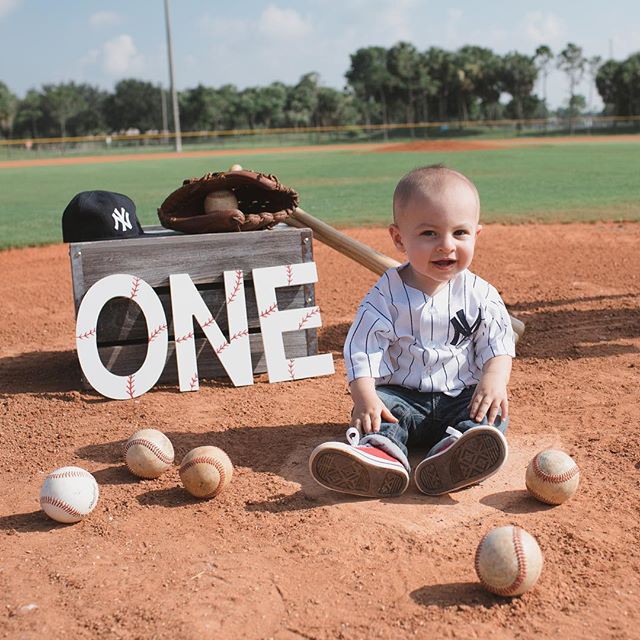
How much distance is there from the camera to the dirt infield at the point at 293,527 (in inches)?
87.9

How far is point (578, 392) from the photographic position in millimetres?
4215

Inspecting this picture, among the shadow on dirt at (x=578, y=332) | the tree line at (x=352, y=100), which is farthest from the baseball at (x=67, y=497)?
the tree line at (x=352, y=100)

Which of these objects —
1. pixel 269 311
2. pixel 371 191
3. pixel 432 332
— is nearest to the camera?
pixel 432 332

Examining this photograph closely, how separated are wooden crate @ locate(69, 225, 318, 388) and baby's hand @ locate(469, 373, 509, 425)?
169 cm

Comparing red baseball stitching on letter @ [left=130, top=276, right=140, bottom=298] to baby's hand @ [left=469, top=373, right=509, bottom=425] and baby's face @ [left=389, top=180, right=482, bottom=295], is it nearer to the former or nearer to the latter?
baby's face @ [left=389, top=180, right=482, bottom=295]

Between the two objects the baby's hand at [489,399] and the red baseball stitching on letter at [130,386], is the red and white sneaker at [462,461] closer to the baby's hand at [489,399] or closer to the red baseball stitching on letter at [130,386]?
the baby's hand at [489,399]

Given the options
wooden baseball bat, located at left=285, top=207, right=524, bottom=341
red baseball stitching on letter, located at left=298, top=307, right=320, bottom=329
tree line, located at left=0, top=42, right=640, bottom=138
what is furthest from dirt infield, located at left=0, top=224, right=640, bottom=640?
tree line, located at left=0, top=42, right=640, bottom=138

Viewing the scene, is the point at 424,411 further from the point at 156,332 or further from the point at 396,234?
the point at 156,332

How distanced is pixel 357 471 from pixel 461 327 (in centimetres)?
84

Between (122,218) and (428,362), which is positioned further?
(122,218)

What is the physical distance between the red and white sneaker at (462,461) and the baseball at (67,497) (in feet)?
4.01

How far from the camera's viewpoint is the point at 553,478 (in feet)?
9.50

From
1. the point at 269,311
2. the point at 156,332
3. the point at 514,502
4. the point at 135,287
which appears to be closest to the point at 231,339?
the point at 269,311

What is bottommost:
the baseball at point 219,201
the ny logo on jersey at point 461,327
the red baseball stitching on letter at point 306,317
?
the red baseball stitching on letter at point 306,317
